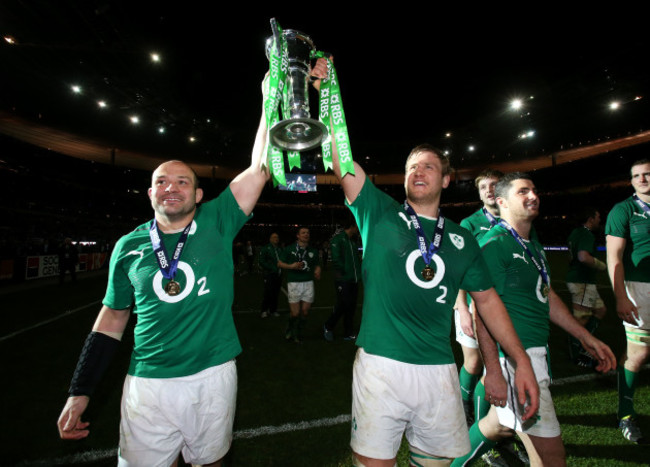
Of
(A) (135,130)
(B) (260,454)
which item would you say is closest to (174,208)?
(B) (260,454)

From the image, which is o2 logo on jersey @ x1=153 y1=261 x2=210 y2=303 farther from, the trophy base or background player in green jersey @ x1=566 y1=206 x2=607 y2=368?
background player in green jersey @ x1=566 y1=206 x2=607 y2=368

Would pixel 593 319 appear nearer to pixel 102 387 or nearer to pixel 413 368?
pixel 413 368

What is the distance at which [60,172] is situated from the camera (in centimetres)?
2884

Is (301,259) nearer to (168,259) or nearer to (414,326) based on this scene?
(168,259)

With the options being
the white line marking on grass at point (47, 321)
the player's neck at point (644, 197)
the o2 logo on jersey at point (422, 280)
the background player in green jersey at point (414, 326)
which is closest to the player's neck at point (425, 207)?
the background player in green jersey at point (414, 326)

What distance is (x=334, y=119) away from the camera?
1.95 meters

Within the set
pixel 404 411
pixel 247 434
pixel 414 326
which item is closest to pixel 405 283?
pixel 414 326

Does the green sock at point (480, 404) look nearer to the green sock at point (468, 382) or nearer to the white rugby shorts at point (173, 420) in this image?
the green sock at point (468, 382)

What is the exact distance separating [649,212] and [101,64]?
23.0 metres

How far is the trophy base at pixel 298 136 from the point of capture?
1698 mm

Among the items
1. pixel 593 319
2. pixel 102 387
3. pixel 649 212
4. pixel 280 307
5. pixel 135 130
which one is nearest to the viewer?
pixel 649 212

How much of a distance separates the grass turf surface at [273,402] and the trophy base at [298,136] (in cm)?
283

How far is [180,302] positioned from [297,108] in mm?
1374

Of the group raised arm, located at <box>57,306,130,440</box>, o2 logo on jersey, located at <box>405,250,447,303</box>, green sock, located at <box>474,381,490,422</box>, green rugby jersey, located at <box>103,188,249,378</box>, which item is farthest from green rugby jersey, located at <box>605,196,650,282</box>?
raised arm, located at <box>57,306,130,440</box>
